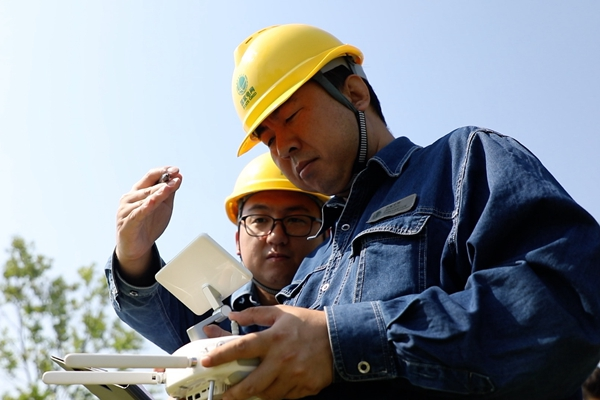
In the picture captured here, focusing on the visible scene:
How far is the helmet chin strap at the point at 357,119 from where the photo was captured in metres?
3.18

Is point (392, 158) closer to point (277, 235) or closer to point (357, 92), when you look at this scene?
point (357, 92)

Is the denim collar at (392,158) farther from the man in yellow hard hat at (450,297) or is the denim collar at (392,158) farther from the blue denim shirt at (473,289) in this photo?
the blue denim shirt at (473,289)

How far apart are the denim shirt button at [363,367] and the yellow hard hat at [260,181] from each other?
2956 millimetres

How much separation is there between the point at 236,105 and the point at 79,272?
48.9 ft

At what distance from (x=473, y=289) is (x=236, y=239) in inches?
137

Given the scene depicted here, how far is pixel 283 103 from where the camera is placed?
3.27 meters

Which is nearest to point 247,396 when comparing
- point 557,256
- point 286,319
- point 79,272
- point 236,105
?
point 286,319

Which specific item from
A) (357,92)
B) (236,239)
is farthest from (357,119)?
(236,239)

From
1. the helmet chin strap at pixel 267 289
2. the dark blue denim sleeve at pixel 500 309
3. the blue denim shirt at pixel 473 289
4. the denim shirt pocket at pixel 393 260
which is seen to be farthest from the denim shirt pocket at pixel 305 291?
the helmet chin strap at pixel 267 289

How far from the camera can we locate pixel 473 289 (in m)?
2.17

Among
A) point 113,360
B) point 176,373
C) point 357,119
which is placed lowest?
point 176,373

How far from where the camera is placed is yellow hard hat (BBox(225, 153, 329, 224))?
5.14 metres

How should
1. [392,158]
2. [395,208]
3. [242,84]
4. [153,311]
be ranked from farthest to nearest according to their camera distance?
[153,311]
[242,84]
[392,158]
[395,208]

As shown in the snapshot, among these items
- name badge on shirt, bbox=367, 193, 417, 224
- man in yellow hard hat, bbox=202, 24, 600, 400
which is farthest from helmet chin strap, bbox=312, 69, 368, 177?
name badge on shirt, bbox=367, 193, 417, 224
